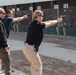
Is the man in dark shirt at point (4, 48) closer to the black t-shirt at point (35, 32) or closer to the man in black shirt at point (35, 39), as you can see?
the man in black shirt at point (35, 39)

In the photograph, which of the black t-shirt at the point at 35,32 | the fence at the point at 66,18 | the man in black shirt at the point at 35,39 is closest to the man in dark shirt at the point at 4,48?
the man in black shirt at the point at 35,39

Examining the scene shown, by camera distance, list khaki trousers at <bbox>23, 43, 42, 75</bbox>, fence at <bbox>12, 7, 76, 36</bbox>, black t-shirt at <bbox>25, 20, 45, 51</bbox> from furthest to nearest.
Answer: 1. fence at <bbox>12, 7, 76, 36</bbox>
2. khaki trousers at <bbox>23, 43, 42, 75</bbox>
3. black t-shirt at <bbox>25, 20, 45, 51</bbox>

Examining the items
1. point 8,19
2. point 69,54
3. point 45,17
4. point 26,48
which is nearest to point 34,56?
point 26,48

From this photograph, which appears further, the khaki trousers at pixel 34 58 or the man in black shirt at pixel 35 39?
the khaki trousers at pixel 34 58

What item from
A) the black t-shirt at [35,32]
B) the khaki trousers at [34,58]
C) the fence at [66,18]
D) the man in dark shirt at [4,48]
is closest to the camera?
the black t-shirt at [35,32]

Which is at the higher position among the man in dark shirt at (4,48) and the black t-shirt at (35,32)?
the black t-shirt at (35,32)

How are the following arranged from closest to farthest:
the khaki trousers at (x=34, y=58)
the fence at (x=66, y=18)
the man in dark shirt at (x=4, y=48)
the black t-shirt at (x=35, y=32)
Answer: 1. the black t-shirt at (x=35, y=32)
2. the khaki trousers at (x=34, y=58)
3. the man in dark shirt at (x=4, y=48)
4. the fence at (x=66, y=18)

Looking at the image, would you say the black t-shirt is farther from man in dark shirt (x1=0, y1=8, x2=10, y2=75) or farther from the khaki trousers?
man in dark shirt (x1=0, y1=8, x2=10, y2=75)

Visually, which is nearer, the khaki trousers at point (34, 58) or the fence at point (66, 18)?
the khaki trousers at point (34, 58)

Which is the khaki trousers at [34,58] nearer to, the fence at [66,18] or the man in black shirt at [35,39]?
the man in black shirt at [35,39]

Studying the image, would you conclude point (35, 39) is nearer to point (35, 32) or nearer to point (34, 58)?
point (35, 32)

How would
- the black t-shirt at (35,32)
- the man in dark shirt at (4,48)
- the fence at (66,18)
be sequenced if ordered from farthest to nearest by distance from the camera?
the fence at (66,18) < the man in dark shirt at (4,48) < the black t-shirt at (35,32)

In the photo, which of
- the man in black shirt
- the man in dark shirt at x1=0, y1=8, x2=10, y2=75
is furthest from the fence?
the man in black shirt

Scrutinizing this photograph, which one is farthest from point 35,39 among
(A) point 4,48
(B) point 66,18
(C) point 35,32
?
(B) point 66,18
